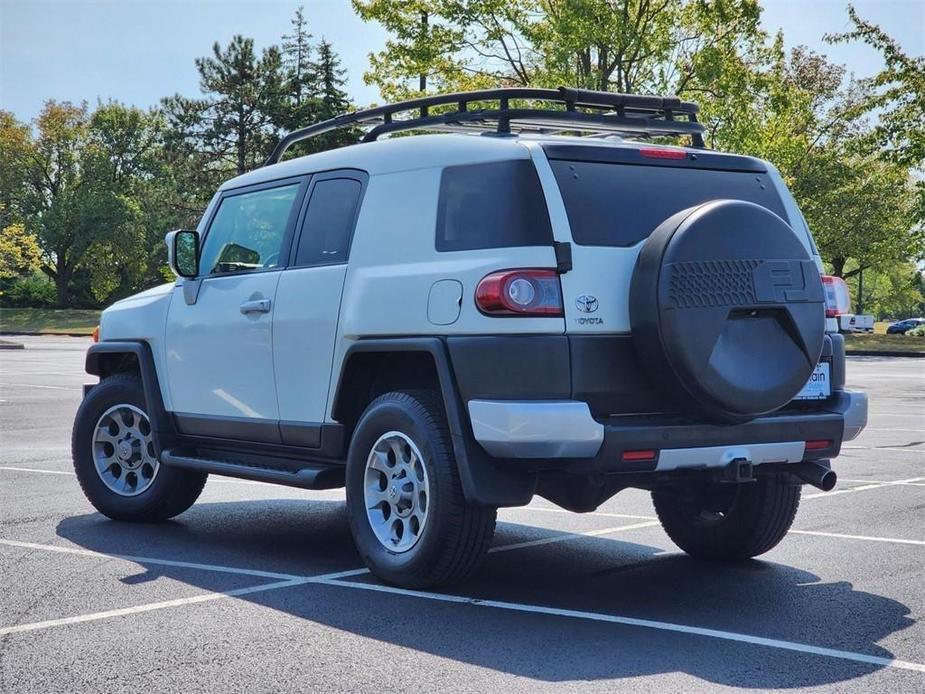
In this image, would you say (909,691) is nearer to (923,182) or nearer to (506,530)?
(506,530)

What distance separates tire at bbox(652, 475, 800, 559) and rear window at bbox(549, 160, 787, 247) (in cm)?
145

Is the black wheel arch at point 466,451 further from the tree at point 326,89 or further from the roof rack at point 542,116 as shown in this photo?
the tree at point 326,89

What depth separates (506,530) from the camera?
25.7ft

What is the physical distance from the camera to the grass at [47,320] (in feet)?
205

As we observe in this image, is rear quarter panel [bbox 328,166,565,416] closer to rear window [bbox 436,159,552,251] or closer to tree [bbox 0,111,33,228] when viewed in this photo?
rear window [bbox 436,159,552,251]

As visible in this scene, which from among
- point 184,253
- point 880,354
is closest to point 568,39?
point 880,354

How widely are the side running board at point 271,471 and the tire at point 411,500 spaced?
348 millimetres

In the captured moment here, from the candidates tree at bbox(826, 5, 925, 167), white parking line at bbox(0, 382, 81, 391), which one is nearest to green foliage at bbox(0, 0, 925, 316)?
tree at bbox(826, 5, 925, 167)

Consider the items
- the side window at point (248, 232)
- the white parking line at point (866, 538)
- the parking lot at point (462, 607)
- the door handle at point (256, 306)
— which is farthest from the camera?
the white parking line at point (866, 538)

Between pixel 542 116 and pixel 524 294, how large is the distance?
4.71 feet

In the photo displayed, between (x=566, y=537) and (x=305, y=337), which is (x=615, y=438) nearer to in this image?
(x=305, y=337)

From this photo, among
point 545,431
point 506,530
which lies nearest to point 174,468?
point 506,530

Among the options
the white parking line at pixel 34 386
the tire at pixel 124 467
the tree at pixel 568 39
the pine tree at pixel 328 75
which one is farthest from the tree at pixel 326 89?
the tire at pixel 124 467

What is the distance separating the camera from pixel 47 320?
223 feet
